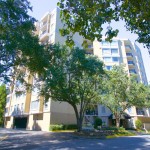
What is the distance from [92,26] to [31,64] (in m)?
13.1

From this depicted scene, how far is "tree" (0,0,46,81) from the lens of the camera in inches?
613

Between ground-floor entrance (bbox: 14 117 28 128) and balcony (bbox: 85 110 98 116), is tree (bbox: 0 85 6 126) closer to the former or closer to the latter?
ground-floor entrance (bbox: 14 117 28 128)

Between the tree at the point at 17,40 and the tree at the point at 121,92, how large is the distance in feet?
63.2

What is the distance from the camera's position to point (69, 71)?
26703mm

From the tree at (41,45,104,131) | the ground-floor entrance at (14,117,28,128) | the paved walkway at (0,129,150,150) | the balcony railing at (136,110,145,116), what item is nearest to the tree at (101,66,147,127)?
the tree at (41,45,104,131)

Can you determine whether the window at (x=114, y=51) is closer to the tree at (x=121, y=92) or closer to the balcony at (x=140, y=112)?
the balcony at (x=140, y=112)

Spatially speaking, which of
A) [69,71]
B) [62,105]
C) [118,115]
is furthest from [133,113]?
[69,71]

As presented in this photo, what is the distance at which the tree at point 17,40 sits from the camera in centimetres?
1557

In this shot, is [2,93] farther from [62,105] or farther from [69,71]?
[69,71]

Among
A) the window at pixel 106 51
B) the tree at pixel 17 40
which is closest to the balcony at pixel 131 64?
the window at pixel 106 51

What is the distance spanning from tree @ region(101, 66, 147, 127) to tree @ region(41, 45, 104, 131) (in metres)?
7.44

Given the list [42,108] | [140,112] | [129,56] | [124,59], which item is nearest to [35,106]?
[42,108]

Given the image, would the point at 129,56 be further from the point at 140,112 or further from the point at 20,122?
the point at 20,122

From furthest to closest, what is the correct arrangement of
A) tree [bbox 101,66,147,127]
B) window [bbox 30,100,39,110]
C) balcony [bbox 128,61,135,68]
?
1. balcony [bbox 128,61,135,68]
2. window [bbox 30,100,39,110]
3. tree [bbox 101,66,147,127]
